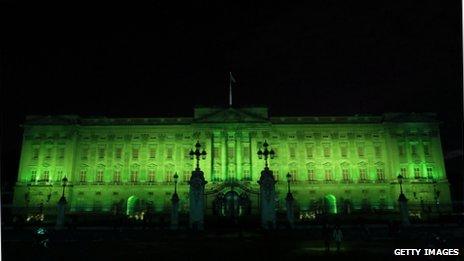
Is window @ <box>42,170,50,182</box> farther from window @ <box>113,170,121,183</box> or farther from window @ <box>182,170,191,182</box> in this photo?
window @ <box>182,170,191,182</box>

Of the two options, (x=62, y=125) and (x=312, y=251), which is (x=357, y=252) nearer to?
(x=312, y=251)

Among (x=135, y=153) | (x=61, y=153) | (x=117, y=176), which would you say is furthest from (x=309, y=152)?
(x=61, y=153)

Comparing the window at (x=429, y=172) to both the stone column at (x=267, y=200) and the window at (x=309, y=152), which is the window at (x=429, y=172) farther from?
the stone column at (x=267, y=200)

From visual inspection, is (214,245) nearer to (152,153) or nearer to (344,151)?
(152,153)

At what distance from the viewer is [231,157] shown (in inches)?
2569

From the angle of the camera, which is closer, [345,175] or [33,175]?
[33,175]

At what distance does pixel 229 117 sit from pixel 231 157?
6.68 metres

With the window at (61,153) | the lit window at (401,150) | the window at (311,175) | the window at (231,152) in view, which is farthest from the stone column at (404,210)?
the window at (61,153)

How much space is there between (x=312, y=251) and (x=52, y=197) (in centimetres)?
5345

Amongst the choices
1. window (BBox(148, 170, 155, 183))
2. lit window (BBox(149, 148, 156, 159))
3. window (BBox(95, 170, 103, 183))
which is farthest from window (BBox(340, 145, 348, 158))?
window (BBox(95, 170, 103, 183))

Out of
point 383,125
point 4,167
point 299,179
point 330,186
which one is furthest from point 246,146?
point 4,167

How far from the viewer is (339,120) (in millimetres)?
67688

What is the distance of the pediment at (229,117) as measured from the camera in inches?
2616

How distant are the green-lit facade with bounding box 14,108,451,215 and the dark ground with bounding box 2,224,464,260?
107 feet
